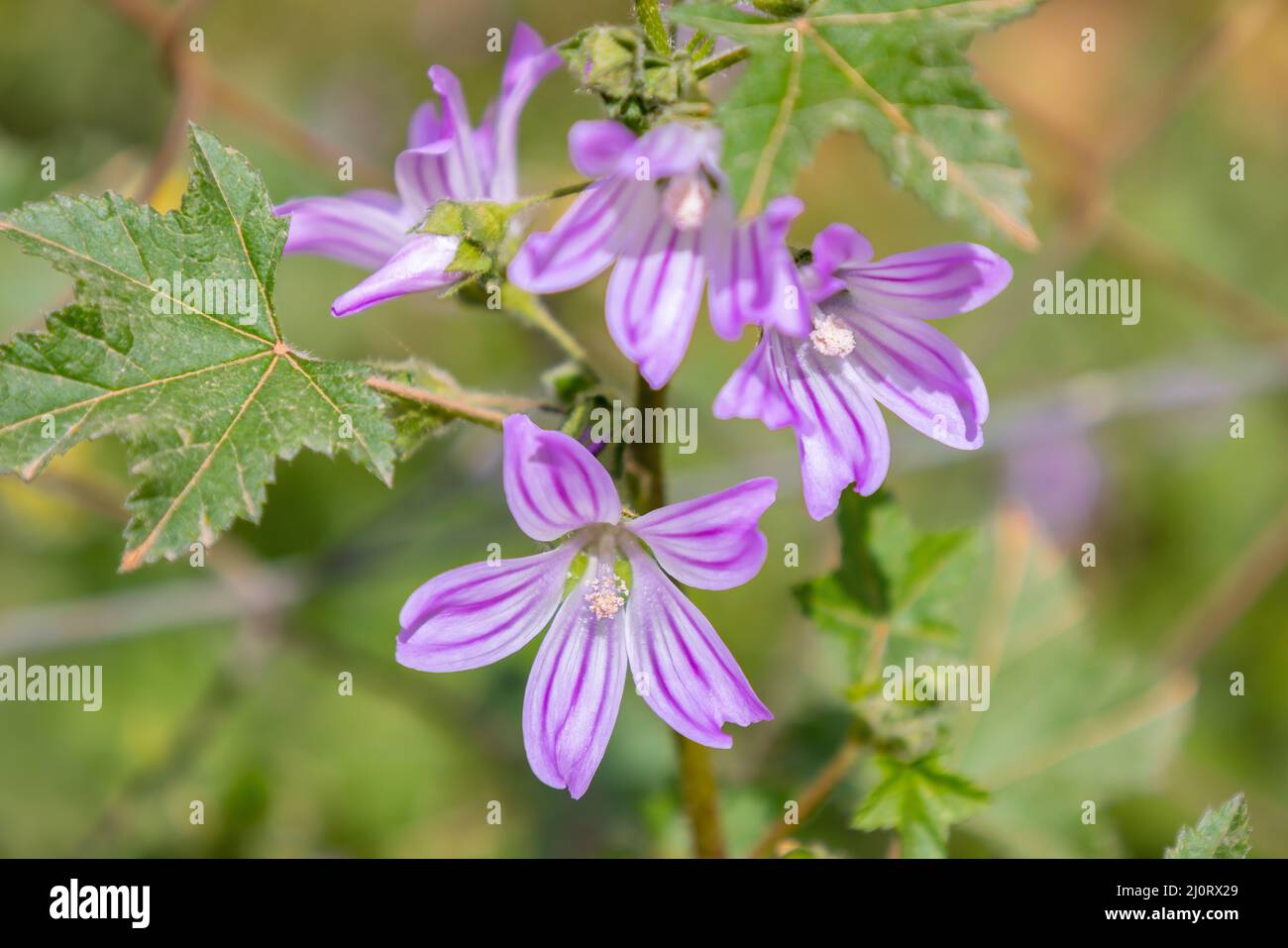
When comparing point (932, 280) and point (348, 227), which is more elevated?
point (348, 227)

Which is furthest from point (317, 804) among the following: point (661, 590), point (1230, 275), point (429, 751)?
point (1230, 275)

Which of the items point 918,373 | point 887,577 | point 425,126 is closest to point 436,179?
point 425,126

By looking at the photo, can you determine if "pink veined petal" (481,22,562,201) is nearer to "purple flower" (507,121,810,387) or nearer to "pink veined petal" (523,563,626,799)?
"purple flower" (507,121,810,387)

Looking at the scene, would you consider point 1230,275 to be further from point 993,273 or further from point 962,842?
point 993,273

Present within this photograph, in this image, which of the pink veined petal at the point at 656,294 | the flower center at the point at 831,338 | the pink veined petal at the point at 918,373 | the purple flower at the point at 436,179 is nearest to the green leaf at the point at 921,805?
the pink veined petal at the point at 918,373

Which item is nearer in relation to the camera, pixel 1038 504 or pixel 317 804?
pixel 317 804

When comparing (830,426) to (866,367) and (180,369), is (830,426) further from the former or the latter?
(180,369)
